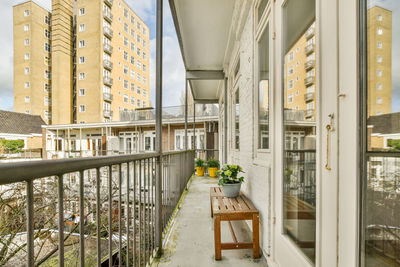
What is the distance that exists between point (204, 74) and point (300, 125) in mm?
4871

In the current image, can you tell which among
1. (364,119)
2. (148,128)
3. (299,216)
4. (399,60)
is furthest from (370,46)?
(148,128)

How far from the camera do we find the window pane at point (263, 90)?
2.01 meters

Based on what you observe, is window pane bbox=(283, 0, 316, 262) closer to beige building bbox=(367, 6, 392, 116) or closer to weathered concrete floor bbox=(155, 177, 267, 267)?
beige building bbox=(367, 6, 392, 116)

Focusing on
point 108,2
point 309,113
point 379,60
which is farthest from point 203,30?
point 379,60

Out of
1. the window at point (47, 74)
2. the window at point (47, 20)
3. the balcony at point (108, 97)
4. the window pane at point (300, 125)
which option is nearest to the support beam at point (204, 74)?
the window pane at point (300, 125)

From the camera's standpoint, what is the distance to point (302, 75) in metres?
1.30

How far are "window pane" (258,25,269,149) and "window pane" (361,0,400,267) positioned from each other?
1.24m

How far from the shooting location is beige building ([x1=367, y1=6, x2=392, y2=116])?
26.4 inches

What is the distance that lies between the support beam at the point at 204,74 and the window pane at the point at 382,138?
5.18 m

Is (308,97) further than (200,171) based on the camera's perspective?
No

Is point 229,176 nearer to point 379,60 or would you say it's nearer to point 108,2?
point 379,60

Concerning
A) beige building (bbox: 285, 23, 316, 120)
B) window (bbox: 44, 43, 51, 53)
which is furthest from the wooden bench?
window (bbox: 44, 43, 51, 53)

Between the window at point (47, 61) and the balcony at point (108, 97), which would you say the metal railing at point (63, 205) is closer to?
the window at point (47, 61)

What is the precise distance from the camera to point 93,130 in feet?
40.4
